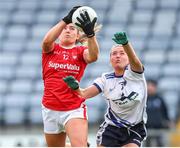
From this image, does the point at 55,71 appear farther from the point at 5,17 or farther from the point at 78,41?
the point at 5,17

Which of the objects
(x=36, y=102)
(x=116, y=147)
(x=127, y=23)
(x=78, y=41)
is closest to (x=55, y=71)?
(x=78, y=41)

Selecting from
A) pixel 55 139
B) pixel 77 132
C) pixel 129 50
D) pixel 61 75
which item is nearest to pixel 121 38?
pixel 129 50

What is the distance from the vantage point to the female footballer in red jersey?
20.9 feet

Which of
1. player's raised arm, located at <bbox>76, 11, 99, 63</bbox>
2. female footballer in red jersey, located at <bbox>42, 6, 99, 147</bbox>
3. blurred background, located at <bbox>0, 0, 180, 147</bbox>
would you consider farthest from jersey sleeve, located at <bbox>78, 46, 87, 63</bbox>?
blurred background, located at <bbox>0, 0, 180, 147</bbox>

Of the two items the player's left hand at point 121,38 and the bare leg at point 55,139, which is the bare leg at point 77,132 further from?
the player's left hand at point 121,38

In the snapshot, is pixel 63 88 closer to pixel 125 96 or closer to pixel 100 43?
pixel 125 96

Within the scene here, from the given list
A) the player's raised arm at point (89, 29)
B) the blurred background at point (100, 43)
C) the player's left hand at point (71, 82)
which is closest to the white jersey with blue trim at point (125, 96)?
the player's raised arm at point (89, 29)

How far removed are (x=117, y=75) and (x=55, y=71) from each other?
22.9 inches

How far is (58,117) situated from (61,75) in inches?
15.3

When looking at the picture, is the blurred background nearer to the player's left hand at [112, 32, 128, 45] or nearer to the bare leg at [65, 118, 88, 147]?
the bare leg at [65, 118, 88, 147]

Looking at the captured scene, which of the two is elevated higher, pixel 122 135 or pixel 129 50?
pixel 129 50

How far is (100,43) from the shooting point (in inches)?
613

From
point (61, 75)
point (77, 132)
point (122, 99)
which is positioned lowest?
point (77, 132)

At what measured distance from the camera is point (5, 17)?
16547 millimetres
